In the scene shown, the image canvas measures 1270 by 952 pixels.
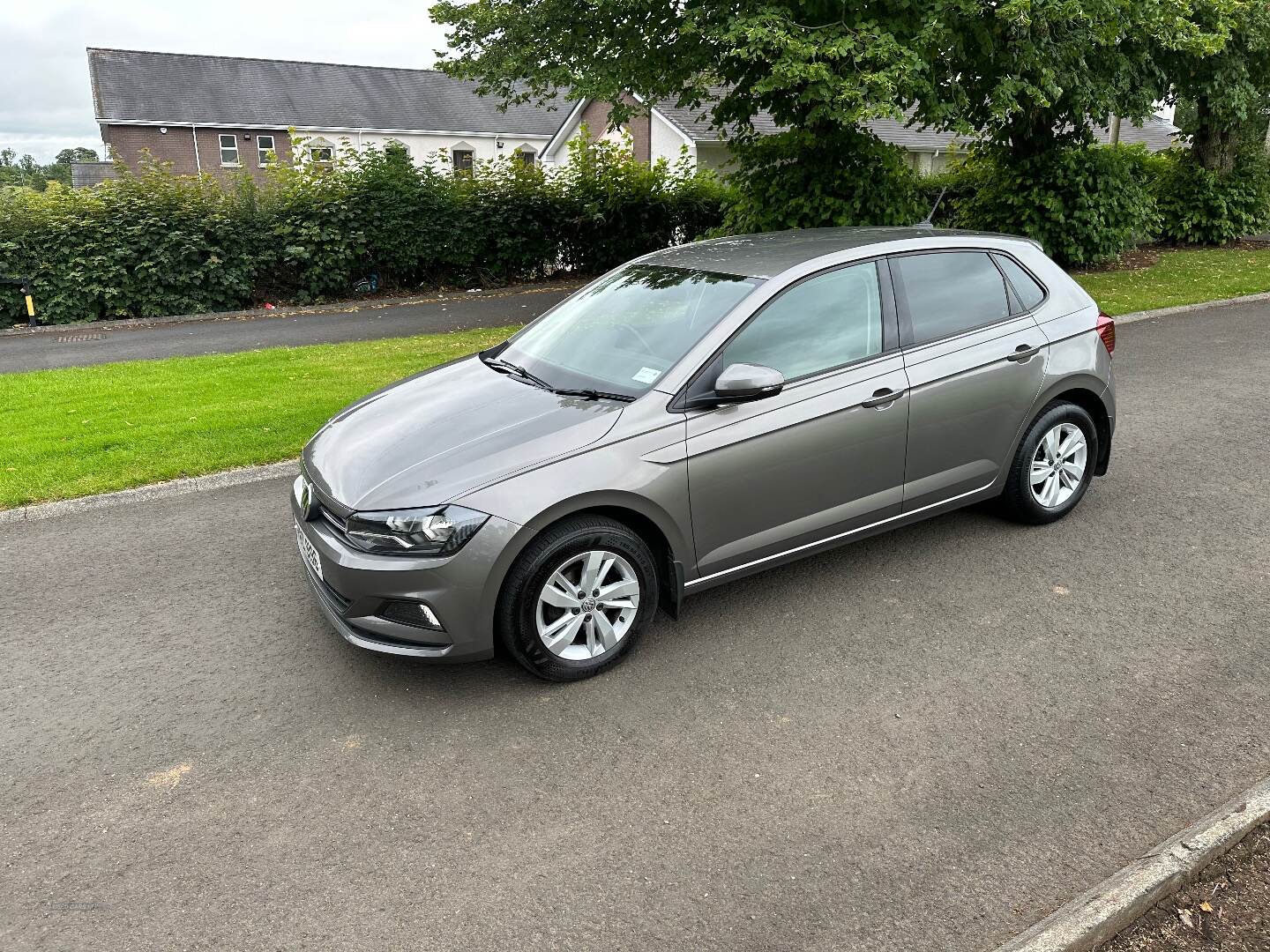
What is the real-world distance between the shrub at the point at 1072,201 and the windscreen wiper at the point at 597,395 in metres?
13.7

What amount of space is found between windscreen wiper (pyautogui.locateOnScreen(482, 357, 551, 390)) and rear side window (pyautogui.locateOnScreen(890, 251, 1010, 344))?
1846 millimetres

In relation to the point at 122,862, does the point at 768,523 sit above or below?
above

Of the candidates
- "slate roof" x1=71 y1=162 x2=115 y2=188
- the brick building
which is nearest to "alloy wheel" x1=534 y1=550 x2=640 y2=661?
the brick building

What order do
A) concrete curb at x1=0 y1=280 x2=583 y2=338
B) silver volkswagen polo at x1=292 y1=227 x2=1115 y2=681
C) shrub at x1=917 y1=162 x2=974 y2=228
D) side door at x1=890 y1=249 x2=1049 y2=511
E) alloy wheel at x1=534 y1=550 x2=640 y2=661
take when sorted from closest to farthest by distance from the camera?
silver volkswagen polo at x1=292 y1=227 x2=1115 y2=681 → alloy wheel at x1=534 y1=550 x2=640 y2=661 → side door at x1=890 y1=249 x2=1049 y2=511 → concrete curb at x1=0 y1=280 x2=583 y2=338 → shrub at x1=917 y1=162 x2=974 y2=228

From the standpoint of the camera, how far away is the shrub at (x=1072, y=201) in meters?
16.0

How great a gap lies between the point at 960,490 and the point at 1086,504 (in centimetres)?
129

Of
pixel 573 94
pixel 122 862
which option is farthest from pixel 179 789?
pixel 573 94

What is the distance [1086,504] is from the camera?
19.1 feet

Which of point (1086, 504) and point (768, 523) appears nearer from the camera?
point (768, 523)

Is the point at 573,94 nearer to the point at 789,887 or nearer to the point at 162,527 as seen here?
the point at 162,527

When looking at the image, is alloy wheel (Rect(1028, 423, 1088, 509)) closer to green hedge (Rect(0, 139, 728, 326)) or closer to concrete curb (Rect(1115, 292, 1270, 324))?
concrete curb (Rect(1115, 292, 1270, 324))

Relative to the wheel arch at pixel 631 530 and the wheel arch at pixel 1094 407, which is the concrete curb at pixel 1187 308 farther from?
the wheel arch at pixel 631 530

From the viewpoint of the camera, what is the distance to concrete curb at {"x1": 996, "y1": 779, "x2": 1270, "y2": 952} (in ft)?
8.68

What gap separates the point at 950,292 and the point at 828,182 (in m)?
8.85
